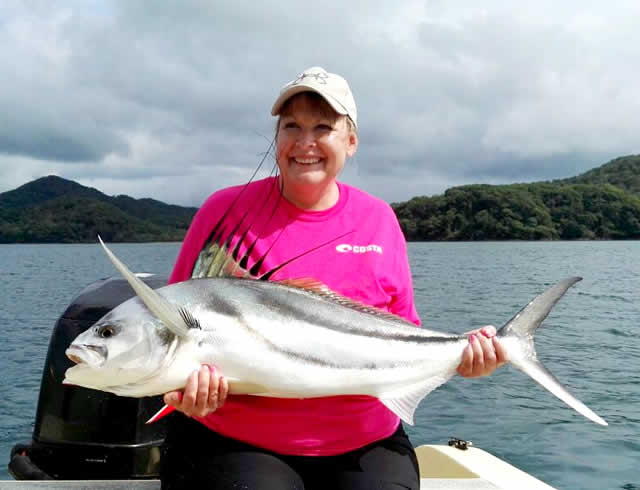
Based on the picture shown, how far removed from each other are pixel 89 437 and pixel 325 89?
2.83 m

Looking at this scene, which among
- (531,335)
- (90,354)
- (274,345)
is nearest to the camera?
(90,354)

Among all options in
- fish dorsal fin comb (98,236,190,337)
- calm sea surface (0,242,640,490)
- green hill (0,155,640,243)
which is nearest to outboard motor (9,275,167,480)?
fish dorsal fin comb (98,236,190,337)

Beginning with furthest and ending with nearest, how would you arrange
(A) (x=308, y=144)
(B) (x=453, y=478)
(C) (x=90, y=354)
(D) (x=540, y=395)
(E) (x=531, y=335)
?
1. (D) (x=540, y=395)
2. (B) (x=453, y=478)
3. (A) (x=308, y=144)
4. (E) (x=531, y=335)
5. (C) (x=90, y=354)

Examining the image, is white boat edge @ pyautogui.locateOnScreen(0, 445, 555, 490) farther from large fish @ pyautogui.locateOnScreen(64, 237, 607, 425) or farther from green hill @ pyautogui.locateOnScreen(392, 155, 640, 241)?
green hill @ pyautogui.locateOnScreen(392, 155, 640, 241)

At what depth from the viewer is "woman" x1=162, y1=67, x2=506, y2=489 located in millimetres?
3018

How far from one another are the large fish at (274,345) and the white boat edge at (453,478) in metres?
1.10

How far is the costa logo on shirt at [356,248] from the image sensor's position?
3.51 m

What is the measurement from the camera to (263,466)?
295 centimetres

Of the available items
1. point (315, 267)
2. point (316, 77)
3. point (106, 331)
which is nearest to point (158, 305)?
point (106, 331)

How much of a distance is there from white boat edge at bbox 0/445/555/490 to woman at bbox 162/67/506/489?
717 mm

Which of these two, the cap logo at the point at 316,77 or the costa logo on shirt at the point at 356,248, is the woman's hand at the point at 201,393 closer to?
the costa logo on shirt at the point at 356,248

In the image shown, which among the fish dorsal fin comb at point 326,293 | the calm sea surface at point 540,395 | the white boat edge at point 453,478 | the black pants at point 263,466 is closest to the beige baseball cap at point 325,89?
the fish dorsal fin comb at point 326,293

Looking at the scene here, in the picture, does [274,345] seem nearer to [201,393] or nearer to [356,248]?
[201,393]

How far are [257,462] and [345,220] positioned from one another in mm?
1410
